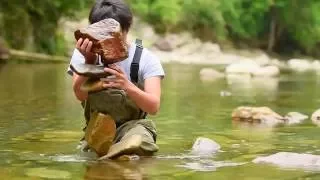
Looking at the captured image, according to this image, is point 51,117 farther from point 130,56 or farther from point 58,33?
point 58,33

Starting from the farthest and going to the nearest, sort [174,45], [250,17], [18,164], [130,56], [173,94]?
[250,17] → [174,45] → [173,94] → [130,56] → [18,164]

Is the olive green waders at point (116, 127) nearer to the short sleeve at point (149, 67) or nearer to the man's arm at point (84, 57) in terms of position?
the man's arm at point (84, 57)

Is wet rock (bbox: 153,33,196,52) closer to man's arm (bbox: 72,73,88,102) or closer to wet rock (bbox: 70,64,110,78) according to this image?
man's arm (bbox: 72,73,88,102)

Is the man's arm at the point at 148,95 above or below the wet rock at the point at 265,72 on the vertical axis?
below

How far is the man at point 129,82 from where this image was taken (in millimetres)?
4520

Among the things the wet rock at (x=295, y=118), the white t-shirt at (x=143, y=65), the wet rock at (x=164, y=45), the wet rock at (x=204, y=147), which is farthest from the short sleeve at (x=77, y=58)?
the wet rock at (x=164, y=45)

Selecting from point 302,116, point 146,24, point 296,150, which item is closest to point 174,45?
point 146,24

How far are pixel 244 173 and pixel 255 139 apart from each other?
1.66m

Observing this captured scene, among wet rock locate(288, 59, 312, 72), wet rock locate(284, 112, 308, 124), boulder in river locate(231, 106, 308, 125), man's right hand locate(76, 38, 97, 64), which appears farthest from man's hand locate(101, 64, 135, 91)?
wet rock locate(288, 59, 312, 72)

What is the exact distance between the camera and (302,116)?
7.70 metres

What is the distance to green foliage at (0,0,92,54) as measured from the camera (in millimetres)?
23562

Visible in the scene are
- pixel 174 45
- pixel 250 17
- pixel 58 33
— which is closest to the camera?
pixel 58 33

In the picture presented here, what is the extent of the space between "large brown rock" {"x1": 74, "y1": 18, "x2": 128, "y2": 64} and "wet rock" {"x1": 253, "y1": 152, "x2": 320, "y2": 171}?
1.02 meters

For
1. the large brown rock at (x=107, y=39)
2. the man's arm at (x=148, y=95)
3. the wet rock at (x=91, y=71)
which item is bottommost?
the man's arm at (x=148, y=95)
